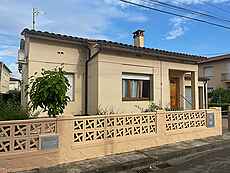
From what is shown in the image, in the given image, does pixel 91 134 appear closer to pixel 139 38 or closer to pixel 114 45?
pixel 114 45

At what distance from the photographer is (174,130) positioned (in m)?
10.1

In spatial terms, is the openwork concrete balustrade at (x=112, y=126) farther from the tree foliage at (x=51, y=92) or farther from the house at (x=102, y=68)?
the house at (x=102, y=68)

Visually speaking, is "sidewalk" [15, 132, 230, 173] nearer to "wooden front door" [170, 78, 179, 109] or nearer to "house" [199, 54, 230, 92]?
"wooden front door" [170, 78, 179, 109]

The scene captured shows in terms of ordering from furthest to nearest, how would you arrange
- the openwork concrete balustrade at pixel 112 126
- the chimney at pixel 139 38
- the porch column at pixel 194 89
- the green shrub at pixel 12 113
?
the chimney at pixel 139 38, the porch column at pixel 194 89, the openwork concrete balustrade at pixel 112 126, the green shrub at pixel 12 113

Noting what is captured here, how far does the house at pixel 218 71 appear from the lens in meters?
34.8

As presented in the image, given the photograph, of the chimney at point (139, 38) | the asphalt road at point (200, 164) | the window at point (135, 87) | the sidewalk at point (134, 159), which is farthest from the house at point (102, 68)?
the asphalt road at point (200, 164)

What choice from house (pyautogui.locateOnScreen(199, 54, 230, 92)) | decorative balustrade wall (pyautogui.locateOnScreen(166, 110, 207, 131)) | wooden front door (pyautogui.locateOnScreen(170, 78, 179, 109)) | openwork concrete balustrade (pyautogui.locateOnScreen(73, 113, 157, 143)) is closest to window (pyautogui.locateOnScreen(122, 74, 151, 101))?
wooden front door (pyautogui.locateOnScreen(170, 78, 179, 109))

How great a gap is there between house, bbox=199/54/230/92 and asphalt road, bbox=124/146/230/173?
2747cm

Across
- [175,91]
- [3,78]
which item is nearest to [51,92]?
[175,91]

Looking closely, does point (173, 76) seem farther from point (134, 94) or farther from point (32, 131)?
point (32, 131)

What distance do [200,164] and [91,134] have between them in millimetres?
3055

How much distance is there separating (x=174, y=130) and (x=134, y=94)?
3.77 metres

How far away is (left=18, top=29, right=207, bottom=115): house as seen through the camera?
1202 centimetres

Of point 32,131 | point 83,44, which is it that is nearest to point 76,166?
point 32,131
